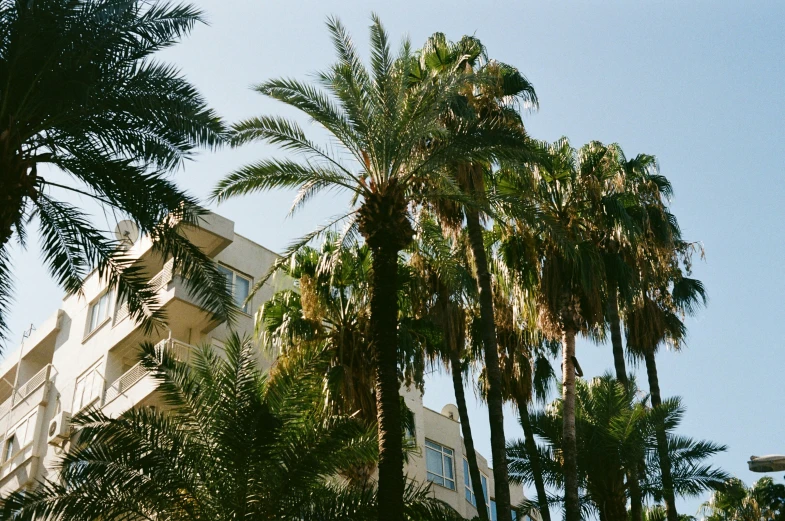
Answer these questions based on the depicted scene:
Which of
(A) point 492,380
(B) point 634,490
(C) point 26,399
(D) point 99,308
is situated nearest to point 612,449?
(B) point 634,490

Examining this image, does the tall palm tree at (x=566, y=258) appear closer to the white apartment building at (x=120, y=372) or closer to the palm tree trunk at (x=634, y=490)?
the palm tree trunk at (x=634, y=490)

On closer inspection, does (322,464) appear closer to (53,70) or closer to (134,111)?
(134,111)

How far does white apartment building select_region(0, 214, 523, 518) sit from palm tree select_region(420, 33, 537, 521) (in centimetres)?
745

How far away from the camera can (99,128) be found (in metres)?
16.0

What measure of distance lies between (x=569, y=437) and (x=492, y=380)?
2.14 metres

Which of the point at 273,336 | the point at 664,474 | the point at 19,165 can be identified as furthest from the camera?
the point at 664,474

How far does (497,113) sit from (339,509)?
37.9 ft

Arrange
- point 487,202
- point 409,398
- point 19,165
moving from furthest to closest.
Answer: point 409,398, point 487,202, point 19,165

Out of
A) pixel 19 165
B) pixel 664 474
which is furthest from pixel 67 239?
pixel 664 474

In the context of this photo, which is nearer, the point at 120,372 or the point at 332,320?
the point at 332,320

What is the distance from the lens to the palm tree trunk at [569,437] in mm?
22016

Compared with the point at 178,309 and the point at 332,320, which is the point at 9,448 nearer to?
the point at 178,309

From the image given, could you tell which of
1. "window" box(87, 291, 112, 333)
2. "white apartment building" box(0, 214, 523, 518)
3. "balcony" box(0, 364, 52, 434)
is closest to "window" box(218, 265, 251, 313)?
"white apartment building" box(0, 214, 523, 518)

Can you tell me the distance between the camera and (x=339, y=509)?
1681cm
